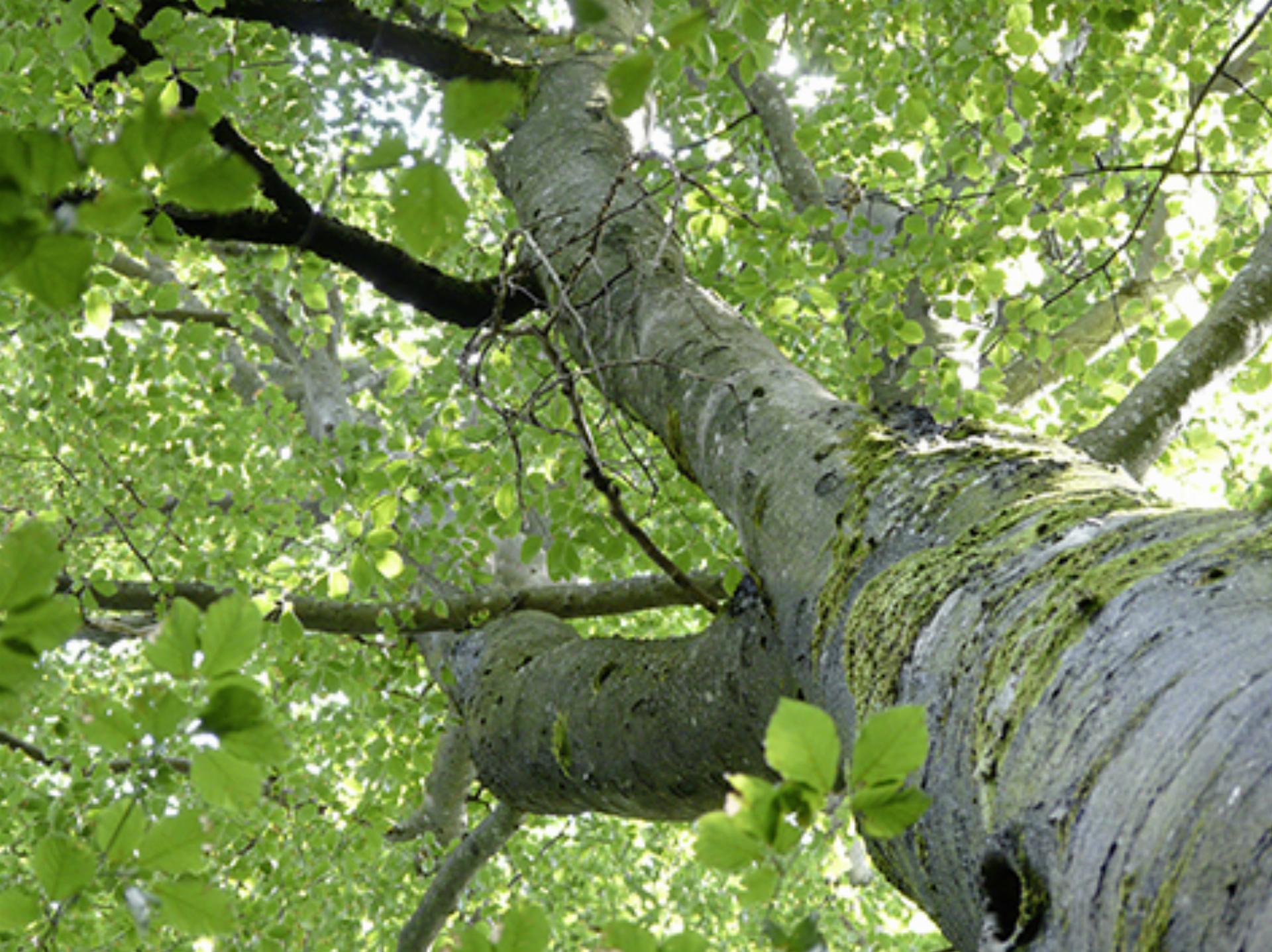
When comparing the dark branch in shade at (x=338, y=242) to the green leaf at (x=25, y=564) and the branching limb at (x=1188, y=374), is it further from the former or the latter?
the green leaf at (x=25, y=564)

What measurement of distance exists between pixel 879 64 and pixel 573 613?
3299mm

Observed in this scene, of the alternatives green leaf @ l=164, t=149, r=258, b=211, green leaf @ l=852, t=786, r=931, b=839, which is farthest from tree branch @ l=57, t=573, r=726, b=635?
green leaf @ l=164, t=149, r=258, b=211

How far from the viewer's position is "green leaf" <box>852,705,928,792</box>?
2.37 ft

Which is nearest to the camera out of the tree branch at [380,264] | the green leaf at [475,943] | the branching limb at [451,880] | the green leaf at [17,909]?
the green leaf at [475,943]

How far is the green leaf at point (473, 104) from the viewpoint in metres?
0.69

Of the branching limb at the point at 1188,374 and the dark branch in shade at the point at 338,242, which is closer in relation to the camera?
the dark branch in shade at the point at 338,242

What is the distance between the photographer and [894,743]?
28.6 inches

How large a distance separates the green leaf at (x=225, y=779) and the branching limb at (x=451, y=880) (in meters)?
3.58

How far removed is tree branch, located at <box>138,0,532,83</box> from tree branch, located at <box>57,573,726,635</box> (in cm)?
209

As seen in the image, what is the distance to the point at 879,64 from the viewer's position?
5.08m

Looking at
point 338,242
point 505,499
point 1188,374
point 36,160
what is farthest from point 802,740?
point 1188,374

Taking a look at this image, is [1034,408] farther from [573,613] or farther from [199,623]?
[199,623]

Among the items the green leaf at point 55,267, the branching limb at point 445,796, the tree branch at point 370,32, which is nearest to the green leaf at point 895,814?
the green leaf at point 55,267

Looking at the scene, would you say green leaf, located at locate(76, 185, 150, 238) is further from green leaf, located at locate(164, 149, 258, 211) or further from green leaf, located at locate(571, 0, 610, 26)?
green leaf, located at locate(571, 0, 610, 26)
